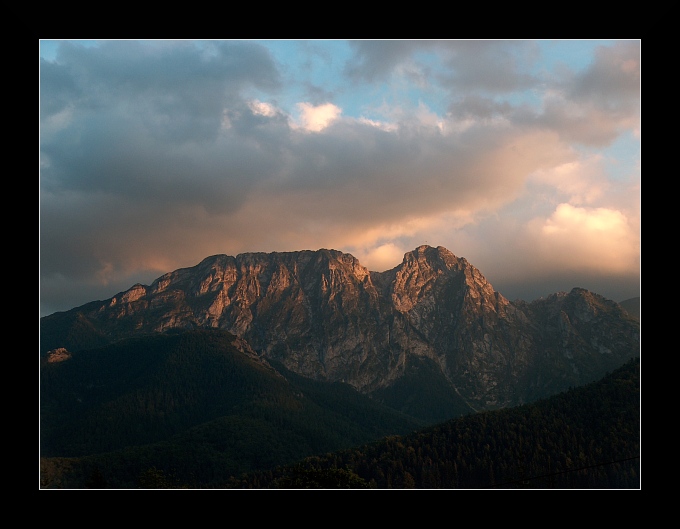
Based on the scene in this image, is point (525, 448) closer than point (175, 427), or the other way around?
point (525, 448)

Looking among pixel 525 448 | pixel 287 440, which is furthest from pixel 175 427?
pixel 525 448

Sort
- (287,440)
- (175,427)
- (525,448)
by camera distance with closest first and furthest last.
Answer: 1. (525,448)
2. (287,440)
3. (175,427)

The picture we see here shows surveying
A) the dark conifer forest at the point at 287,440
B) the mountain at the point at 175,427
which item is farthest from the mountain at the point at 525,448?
the mountain at the point at 175,427

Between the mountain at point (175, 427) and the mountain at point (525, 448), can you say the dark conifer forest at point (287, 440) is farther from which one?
the mountain at point (175, 427)

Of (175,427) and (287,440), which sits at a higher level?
(175,427)

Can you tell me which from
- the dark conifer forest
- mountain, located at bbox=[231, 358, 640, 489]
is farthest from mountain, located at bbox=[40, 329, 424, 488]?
mountain, located at bbox=[231, 358, 640, 489]

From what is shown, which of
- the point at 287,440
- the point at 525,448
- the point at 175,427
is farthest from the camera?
the point at 175,427

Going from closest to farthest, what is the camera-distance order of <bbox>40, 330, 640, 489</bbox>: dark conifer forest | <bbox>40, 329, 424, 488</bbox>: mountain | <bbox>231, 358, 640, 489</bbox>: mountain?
<bbox>231, 358, 640, 489</bbox>: mountain, <bbox>40, 330, 640, 489</bbox>: dark conifer forest, <bbox>40, 329, 424, 488</bbox>: mountain

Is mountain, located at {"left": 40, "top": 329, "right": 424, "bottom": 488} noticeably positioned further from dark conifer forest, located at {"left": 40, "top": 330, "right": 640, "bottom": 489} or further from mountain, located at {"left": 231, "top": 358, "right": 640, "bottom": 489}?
mountain, located at {"left": 231, "top": 358, "right": 640, "bottom": 489}

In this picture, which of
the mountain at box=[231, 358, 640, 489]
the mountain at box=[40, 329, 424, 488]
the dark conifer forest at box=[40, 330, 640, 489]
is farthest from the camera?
the mountain at box=[40, 329, 424, 488]

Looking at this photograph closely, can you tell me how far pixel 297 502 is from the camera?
761cm

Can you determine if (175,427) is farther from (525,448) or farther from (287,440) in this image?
(525,448)

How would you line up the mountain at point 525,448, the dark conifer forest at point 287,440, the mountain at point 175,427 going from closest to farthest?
the mountain at point 525,448 < the dark conifer forest at point 287,440 < the mountain at point 175,427
